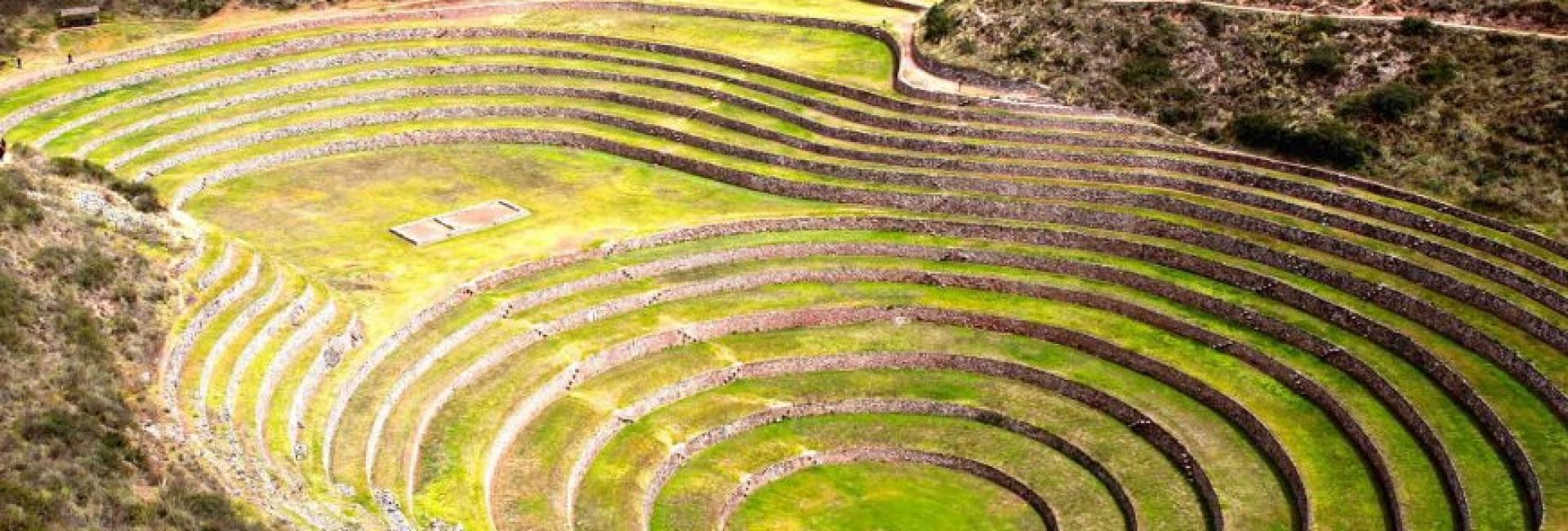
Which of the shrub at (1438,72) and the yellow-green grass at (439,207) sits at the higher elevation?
the shrub at (1438,72)

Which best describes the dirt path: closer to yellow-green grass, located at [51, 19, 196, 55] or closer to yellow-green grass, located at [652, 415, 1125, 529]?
yellow-green grass, located at [652, 415, 1125, 529]

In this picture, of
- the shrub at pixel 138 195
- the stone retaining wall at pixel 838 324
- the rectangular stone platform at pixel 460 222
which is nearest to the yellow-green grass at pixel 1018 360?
the stone retaining wall at pixel 838 324

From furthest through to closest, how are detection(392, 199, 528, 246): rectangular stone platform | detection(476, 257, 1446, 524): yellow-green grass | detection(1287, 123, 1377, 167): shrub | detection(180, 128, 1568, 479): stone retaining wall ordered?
1. detection(1287, 123, 1377, 167): shrub
2. detection(392, 199, 528, 246): rectangular stone platform
3. detection(180, 128, 1568, 479): stone retaining wall
4. detection(476, 257, 1446, 524): yellow-green grass

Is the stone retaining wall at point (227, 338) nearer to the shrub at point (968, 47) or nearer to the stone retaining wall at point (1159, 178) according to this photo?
the stone retaining wall at point (1159, 178)

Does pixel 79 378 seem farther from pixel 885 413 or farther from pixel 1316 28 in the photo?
pixel 1316 28

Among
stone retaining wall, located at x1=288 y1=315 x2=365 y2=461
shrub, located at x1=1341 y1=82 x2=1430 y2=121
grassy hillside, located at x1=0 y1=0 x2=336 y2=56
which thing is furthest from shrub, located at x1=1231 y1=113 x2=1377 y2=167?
grassy hillside, located at x1=0 y1=0 x2=336 y2=56

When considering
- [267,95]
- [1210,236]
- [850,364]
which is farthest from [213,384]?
[1210,236]
